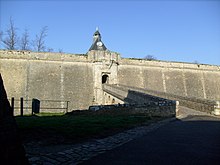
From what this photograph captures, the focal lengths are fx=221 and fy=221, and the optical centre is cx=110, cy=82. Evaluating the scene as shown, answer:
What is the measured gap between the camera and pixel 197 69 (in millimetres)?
32500

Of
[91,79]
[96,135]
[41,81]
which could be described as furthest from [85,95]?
[96,135]

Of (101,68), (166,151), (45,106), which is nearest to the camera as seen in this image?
(166,151)

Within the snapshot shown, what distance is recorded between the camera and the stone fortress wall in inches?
856

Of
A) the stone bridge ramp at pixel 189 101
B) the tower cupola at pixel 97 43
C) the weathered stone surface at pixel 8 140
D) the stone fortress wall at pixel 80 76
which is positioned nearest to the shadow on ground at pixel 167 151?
the weathered stone surface at pixel 8 140

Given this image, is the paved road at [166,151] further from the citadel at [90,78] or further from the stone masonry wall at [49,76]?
the stone masonry wall at [49,76]

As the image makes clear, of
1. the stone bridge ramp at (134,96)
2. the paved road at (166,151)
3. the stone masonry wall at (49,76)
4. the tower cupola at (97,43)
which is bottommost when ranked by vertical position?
the paved road at (166,151)

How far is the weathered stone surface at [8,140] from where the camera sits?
2831 millimetres

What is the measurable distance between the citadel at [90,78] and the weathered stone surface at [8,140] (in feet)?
42.8

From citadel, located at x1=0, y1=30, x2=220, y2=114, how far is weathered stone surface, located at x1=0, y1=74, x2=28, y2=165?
13.0 metres

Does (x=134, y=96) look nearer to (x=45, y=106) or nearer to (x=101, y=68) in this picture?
(x=101, y=68)

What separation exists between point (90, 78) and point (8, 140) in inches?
865

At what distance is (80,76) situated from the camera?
24516 mm

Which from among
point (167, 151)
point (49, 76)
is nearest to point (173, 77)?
point (49, 76)

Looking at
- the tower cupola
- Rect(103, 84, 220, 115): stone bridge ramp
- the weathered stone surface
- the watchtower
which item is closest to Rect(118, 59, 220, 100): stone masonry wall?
the watchtower
